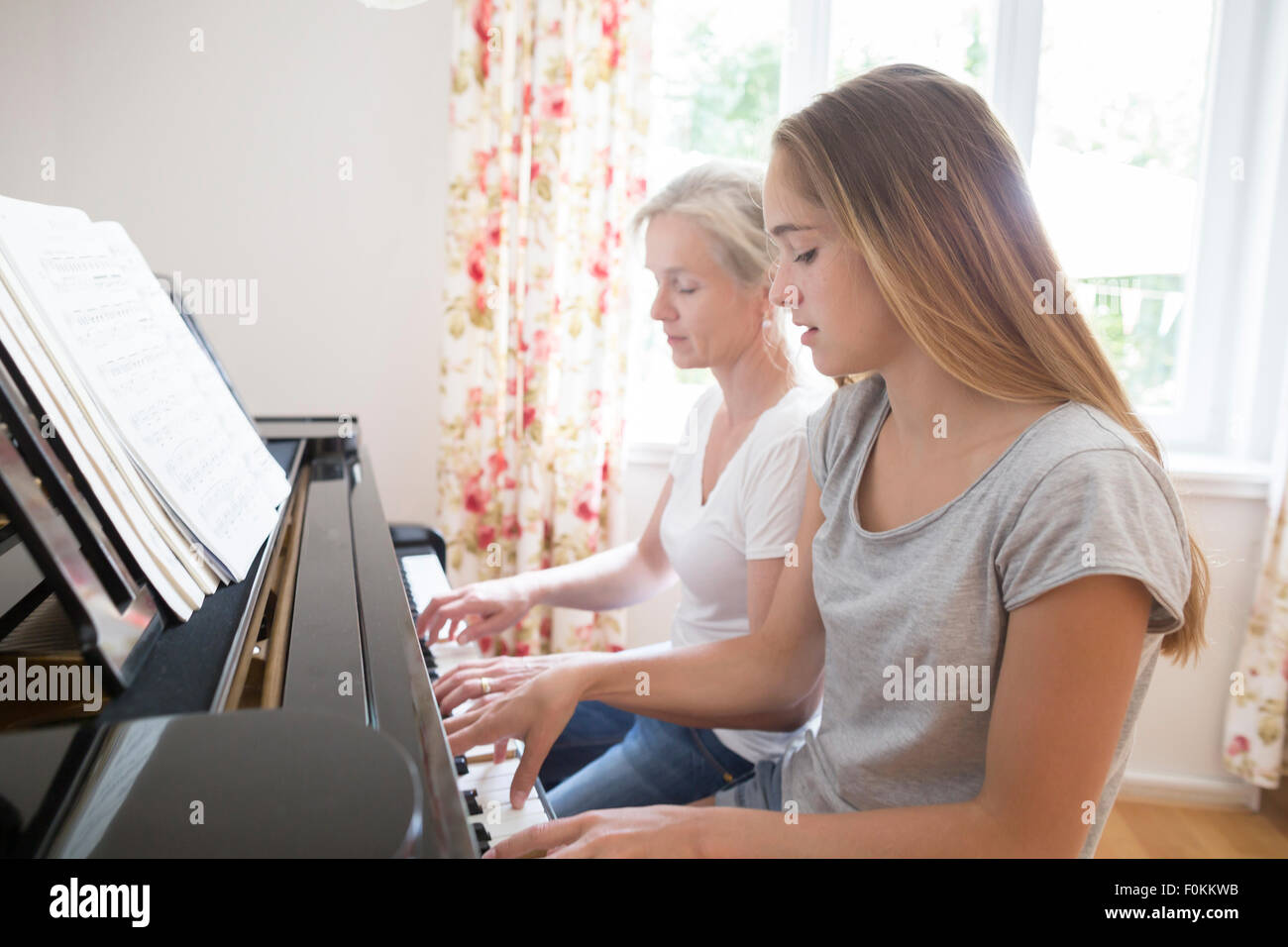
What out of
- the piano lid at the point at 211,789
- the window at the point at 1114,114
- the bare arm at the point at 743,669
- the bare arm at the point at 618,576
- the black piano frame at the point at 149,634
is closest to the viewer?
the piano lid at the point at 211,789

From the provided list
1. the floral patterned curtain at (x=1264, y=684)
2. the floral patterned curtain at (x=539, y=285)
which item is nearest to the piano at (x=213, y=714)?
the floral patterned curtain at (x=539, y=285)

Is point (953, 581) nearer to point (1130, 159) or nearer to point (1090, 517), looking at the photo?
point (1090, 517)

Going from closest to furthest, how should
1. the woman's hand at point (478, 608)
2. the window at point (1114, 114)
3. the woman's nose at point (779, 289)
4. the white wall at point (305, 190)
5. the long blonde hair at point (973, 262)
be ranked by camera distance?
1. the long blonde hair at point (973, 262)
2. the woman's nose at point (779, 289)
3. the woman's hand at point (478, 608)
4. the white wall at point (305, 190)
5. the window at point (1114, 114)

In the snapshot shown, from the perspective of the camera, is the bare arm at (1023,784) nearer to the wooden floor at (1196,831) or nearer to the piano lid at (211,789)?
the piano lid at (211,789)

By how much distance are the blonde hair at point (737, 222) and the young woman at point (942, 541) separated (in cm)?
30

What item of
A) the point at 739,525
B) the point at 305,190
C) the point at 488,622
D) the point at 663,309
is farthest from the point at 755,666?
the point at 305,190

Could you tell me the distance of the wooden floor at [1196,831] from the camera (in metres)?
2.26

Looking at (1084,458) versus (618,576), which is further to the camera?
(618,576)

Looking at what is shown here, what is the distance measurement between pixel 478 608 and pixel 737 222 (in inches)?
28.1

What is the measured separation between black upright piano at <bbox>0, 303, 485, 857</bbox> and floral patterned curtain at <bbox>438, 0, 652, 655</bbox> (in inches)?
64.6

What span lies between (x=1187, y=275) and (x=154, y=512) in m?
2.85

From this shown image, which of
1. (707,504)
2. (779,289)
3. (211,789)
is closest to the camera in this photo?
(211,789)

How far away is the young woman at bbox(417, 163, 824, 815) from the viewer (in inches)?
50.4

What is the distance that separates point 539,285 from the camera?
2613 millimetres
